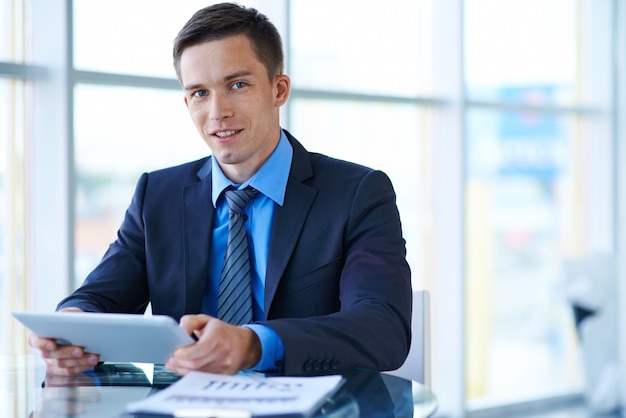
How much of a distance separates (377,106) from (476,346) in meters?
1.67

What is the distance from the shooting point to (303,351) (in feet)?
5.40

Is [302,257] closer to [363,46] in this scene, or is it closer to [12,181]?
[12,181]

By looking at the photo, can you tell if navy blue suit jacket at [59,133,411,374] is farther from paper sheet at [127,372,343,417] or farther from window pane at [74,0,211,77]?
window pane at [74,0,211,77]

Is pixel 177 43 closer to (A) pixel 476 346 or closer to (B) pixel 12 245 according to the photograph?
(B) pixel 12 245

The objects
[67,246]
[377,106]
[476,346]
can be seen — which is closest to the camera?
[67,246]

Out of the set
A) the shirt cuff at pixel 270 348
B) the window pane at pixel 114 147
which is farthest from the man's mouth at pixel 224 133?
the window pane at pixel 114 147

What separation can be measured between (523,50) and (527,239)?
1.24 m

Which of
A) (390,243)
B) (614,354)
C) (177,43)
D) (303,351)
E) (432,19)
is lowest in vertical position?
(614,354)

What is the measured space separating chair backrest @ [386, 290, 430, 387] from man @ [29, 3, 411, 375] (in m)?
0.24

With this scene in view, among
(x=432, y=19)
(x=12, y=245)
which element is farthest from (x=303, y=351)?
(x=432, y=19)

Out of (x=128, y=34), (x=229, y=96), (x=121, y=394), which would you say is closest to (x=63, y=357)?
(x=121, y=394)

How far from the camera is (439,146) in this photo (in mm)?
4793

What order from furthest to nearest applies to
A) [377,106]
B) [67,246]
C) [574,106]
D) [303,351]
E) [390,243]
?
[574,106] → [377,106] → [67,246] → [390,243] → [303,351]

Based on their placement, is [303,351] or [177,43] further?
[177,43]
